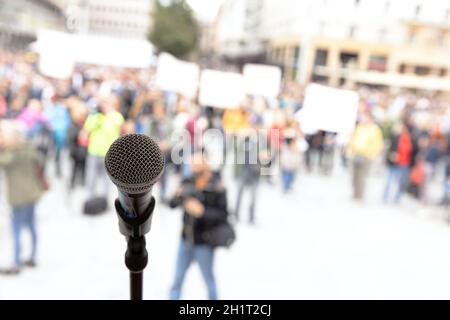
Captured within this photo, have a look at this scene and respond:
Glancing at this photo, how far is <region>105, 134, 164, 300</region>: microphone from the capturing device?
106 centimetres

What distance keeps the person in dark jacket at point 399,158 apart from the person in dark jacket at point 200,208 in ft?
17.1

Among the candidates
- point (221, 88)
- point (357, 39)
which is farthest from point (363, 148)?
point (357, 39)

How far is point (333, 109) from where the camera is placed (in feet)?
11.7

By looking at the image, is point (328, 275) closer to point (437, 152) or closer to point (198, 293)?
point (198, 293)

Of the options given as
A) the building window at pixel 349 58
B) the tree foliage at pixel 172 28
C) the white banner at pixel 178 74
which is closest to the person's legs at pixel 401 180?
the white banner at pixel 178 74

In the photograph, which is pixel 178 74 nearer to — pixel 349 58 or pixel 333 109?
pixel 333 109

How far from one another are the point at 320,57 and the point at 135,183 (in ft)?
91.0

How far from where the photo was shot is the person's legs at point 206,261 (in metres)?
3.94

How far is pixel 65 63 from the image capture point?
7984 mm

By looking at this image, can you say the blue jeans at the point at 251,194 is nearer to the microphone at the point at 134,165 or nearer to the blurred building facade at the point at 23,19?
the microphone at the point at 134,165
